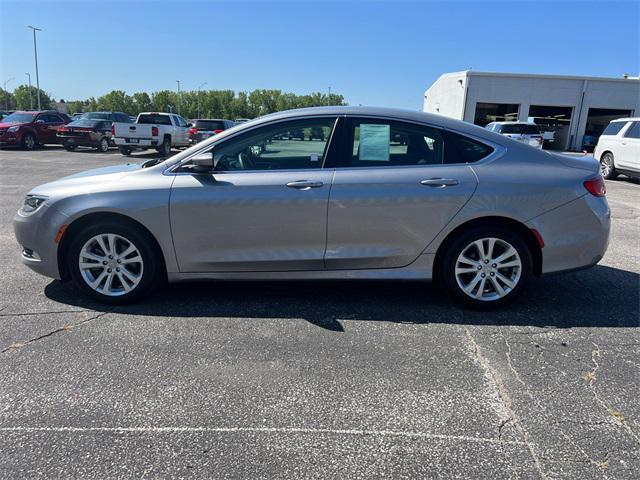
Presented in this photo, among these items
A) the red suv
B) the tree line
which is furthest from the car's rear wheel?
the tree line

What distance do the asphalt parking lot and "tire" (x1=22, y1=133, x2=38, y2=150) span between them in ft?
69.6

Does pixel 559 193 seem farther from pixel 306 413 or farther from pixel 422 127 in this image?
pixel 306 413

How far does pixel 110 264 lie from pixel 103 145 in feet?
70.3

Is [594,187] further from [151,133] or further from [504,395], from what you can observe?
[151,133]

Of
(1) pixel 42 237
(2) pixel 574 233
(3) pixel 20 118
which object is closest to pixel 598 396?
(2) pixel 574 233

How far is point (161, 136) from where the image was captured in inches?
797

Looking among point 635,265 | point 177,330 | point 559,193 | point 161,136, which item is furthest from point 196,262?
point 161,136

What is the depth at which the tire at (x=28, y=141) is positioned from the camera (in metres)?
22.4

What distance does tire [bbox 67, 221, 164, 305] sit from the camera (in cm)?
408

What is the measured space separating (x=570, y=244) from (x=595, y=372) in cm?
121

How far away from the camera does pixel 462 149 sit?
4.12 metres

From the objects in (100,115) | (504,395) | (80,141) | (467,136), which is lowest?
(504,395)

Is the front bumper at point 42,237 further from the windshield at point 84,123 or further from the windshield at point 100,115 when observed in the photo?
the windshield at point 100,115

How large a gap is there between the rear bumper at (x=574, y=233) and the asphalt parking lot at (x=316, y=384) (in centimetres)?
47
